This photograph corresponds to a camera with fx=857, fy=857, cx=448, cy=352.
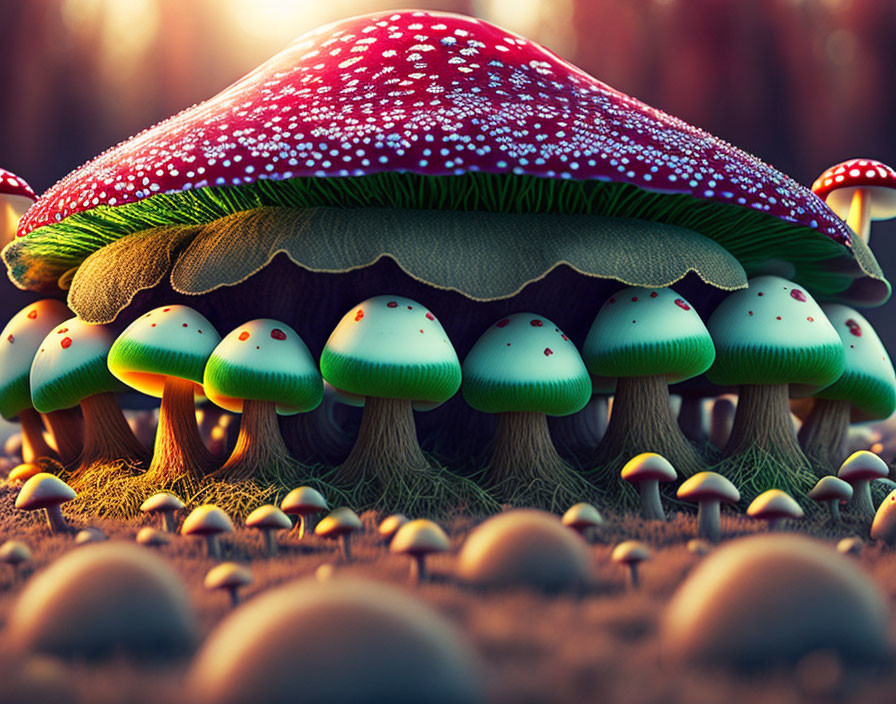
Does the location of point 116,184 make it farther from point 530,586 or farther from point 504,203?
point 530,586

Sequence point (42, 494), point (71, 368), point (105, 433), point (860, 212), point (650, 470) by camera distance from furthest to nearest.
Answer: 1. point (860, 212)
2. point (105, 433)
3. point (71, 368)
4. point (650, 470)
5. point (42, 494)

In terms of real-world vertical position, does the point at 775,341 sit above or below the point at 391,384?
below

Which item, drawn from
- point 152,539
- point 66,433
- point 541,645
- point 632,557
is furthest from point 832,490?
point 66,433

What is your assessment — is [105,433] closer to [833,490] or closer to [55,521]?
[55,521]

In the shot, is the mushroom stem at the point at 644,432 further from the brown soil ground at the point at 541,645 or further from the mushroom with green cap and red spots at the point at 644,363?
the brown soil ground at the point at 541,645

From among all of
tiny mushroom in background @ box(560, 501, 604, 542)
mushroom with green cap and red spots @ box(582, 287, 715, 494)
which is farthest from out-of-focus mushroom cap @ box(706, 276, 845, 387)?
tiny mushroom in background @ box(560, 501, 604, 542)

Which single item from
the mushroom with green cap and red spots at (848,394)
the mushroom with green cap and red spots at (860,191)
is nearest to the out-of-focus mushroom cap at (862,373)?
the mushroom with green cap and red spots at (848,394)

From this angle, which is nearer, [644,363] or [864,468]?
[864,468]

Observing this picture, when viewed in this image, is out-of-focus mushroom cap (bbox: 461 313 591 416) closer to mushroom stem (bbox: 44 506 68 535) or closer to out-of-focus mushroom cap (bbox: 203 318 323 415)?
out-of-focus mushroom cap (bbox: 203 318 323 415)
